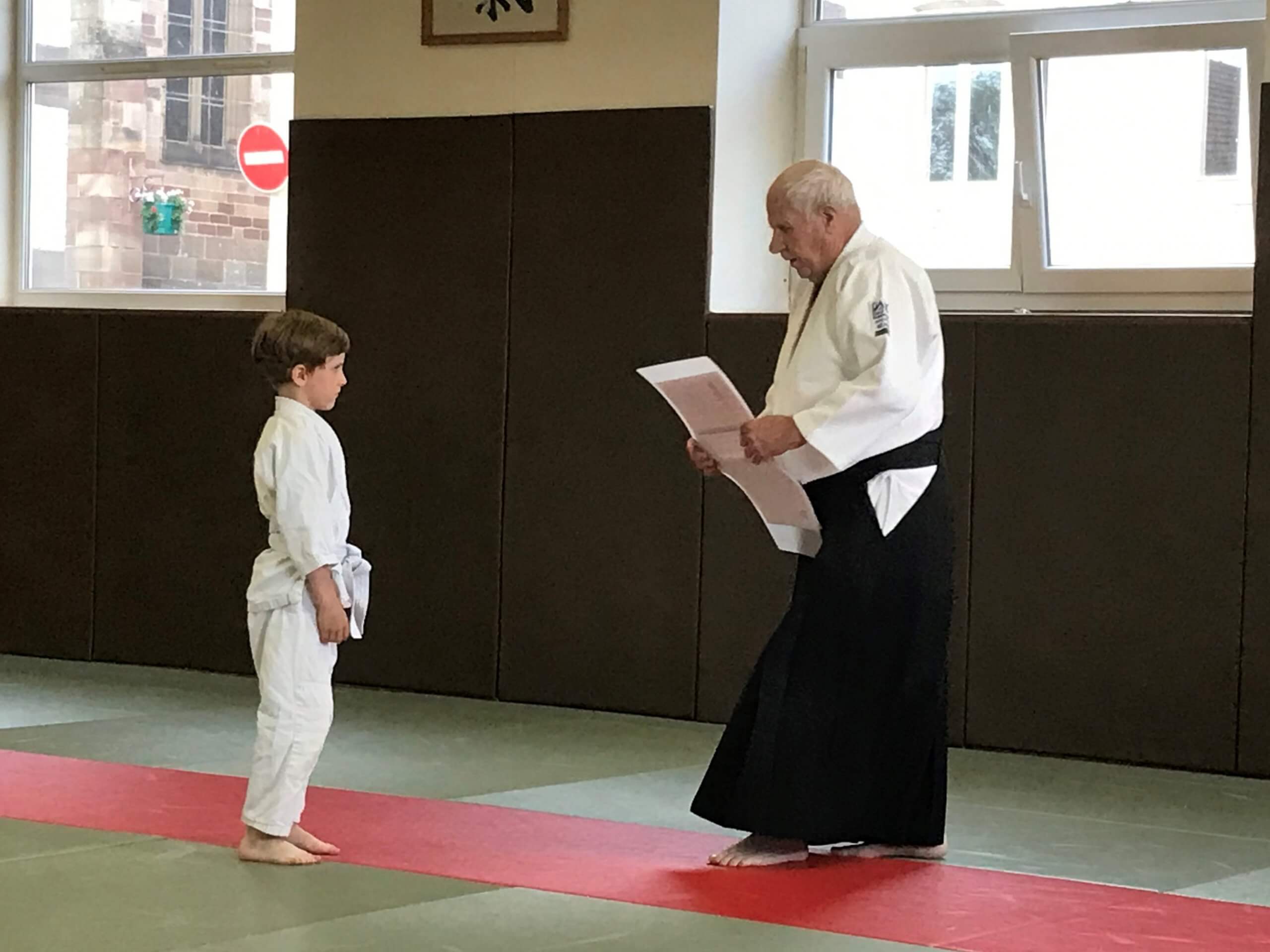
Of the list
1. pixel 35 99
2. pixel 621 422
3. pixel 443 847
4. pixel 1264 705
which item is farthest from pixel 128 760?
pixel 35 99

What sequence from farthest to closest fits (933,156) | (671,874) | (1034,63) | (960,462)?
1. (933,156)
2. (1034,63)
3. (960,462)
4. (671,874)

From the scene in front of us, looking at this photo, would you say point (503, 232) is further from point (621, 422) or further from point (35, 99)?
point (35, 99)

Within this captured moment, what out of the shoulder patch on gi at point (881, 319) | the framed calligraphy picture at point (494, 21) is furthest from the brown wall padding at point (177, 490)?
the shoulder patch on gi at point (881, 319)

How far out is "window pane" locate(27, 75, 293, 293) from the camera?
657 centimetres

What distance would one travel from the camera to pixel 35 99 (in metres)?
6.99

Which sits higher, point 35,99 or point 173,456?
point 35,99

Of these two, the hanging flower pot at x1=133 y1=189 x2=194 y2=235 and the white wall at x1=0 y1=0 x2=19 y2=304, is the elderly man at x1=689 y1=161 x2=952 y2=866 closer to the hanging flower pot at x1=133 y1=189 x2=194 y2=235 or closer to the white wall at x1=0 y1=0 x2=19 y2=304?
the hanging flower pot at x1=133 y1=189 x2=194 y2=235

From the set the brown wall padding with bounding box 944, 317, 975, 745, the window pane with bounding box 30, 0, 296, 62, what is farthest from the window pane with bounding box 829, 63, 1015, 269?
the window pane with bounding box 30, 0, 296, 62

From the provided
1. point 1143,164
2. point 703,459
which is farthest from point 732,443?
point 1143,164

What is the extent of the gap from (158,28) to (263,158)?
704 millimetres

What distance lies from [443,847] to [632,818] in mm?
581

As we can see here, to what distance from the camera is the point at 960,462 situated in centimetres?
512

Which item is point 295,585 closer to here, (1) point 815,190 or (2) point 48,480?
(1) point 815,190

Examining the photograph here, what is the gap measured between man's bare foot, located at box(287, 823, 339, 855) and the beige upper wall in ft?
9.48
